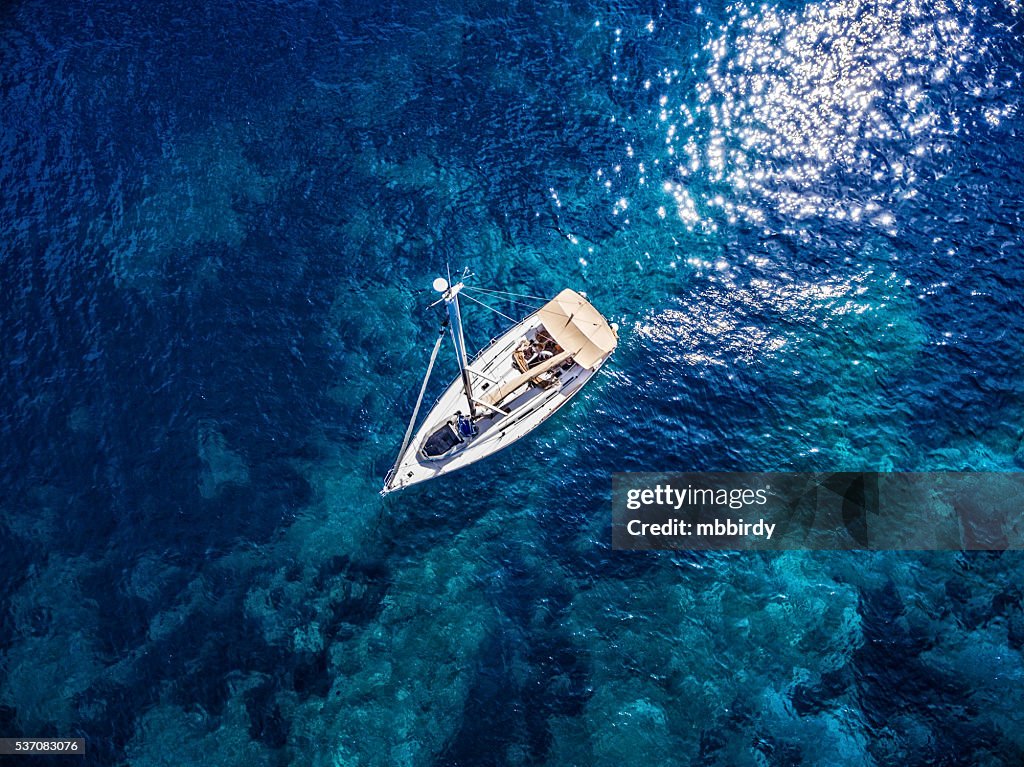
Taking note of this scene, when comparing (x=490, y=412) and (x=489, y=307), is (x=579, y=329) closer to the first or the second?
(x=489, y=307)

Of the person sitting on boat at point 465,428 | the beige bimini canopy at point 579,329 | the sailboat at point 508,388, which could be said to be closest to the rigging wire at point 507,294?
the sailboat at point 508,388

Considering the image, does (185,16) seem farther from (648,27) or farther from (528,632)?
(528,632)

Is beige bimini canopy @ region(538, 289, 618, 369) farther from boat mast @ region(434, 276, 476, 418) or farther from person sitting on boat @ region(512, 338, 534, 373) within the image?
boat mast @ region(434, 276, 476, 418)

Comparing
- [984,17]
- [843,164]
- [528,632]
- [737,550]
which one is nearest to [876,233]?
[843,164]

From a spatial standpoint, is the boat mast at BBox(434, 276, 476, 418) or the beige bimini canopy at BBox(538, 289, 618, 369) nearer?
the boat mast at BBox(434, 276, 476, 418)

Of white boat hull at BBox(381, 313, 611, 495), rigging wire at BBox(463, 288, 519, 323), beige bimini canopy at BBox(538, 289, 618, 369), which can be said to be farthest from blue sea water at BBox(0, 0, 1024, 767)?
beige bimini canopy at BBox(538, 289, 618, 369)

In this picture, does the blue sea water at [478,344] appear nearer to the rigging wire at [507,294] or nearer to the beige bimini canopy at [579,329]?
the rigging wire at [507,294]
